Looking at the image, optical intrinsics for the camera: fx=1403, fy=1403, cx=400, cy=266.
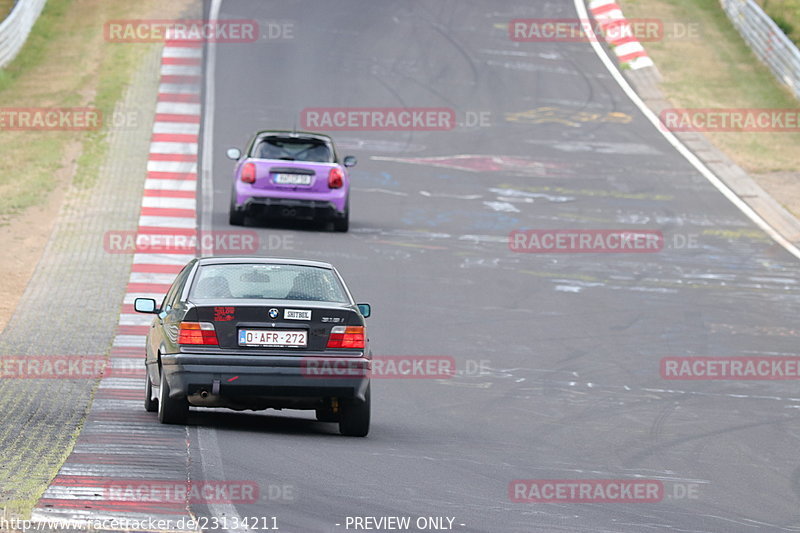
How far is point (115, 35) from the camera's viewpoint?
3675 cm

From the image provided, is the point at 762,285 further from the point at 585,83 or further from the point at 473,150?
the point at 585,83

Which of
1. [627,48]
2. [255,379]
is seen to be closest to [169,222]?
[255,379]

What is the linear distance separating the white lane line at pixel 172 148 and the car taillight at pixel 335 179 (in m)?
5.67

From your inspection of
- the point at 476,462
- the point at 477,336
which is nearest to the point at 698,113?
the point at 477,336

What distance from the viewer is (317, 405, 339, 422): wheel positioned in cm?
1106

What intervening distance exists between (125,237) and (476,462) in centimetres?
1223

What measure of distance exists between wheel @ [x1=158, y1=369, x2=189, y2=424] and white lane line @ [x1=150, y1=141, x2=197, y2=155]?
16.7 metres

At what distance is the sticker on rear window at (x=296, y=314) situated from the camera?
33.8 ft

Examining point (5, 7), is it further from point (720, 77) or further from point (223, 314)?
point (223, 314)

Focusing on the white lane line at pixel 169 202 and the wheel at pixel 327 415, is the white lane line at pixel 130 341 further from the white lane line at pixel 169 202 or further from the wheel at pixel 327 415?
the white lane line at pixel 169 202

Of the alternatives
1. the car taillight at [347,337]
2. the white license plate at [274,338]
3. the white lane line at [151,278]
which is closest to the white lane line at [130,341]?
the white lane line at [151,278]

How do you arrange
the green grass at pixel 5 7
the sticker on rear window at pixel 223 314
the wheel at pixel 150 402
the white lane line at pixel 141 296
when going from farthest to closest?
the green grass at pixel 5 7 < the white lane line at pixel 141 296 < the wheel at pixel 150 402 < the sticker on rear window at pixel 223 314

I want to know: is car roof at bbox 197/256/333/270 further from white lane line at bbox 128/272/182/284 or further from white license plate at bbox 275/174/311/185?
white license plate at bbox 275/174/311/185

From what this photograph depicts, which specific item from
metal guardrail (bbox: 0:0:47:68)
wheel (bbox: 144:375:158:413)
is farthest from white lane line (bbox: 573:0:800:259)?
metal guardrail (bbox: 0:0:47:68)
